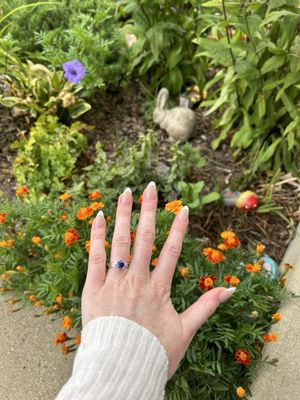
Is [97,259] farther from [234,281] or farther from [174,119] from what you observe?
[174,119]

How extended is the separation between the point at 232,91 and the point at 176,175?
0.55 metres

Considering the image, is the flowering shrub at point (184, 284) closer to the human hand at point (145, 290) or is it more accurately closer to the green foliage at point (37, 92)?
the human hand at point (145, 290)

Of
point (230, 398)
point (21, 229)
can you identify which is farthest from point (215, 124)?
point (230, 398)

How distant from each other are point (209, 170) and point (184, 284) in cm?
120

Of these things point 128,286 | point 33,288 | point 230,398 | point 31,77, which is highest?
point 128,286

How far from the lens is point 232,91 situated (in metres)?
2.61

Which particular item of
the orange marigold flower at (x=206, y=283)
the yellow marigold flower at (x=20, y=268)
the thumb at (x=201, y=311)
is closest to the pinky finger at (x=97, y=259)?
the thumb at (x=201, y=311)

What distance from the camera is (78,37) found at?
108 inches

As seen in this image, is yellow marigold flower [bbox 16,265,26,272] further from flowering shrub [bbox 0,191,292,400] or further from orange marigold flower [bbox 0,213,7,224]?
orange marigold flower [bbox 0,213,7,224]

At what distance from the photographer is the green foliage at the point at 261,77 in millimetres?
2180

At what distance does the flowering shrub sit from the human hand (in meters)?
0.30

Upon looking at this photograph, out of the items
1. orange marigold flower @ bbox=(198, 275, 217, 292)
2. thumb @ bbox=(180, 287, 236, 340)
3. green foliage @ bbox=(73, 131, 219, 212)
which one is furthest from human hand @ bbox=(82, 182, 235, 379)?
green foliage @ bbox=(73, 131, 219, 212)

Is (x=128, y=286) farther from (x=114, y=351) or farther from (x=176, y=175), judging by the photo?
(x=176, y=175)

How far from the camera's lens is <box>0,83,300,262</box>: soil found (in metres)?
2.62
